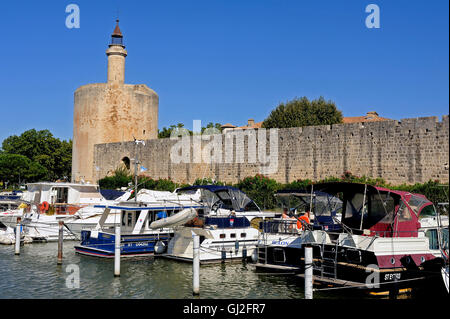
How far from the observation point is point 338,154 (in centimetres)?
2367

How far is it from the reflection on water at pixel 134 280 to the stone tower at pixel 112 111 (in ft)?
77.7

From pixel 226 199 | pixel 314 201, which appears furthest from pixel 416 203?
pixel 226 199

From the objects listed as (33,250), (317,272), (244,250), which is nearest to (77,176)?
(33,250)

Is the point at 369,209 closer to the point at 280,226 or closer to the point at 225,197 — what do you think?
the point at 280,226

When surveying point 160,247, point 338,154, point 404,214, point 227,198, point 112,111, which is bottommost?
point 160,247

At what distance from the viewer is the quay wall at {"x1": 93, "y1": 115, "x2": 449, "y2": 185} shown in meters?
20.3

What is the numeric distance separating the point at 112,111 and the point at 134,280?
2732cm

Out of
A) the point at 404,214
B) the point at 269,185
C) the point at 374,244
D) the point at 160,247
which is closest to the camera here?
the point at 374,244

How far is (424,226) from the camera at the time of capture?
32.5 ft

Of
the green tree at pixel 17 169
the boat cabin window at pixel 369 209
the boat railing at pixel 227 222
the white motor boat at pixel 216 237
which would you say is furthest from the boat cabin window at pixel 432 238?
the green tree at pixel 17 169

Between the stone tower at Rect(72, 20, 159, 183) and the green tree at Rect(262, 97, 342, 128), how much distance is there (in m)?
10.4

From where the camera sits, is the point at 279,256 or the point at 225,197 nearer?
the point at 279,256

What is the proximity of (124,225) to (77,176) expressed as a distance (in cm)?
2626
